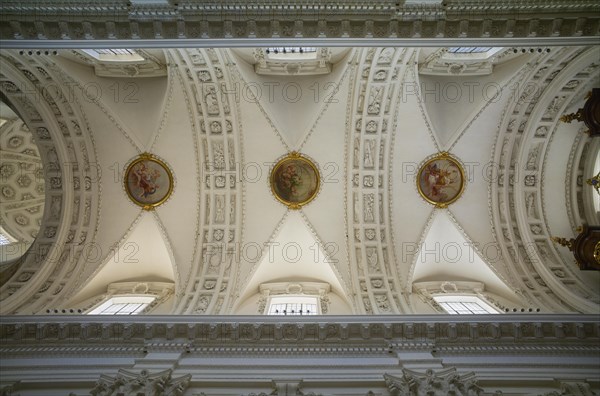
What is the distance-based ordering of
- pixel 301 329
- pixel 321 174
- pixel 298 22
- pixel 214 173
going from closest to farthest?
pixel 298 22
pixel 301 329
pixel 214 173
pixel 321 174

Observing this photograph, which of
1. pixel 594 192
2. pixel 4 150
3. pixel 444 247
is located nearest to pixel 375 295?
pixel 444 247

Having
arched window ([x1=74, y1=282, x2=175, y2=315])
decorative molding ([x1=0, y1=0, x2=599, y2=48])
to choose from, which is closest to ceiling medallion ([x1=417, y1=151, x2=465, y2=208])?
decorative molding ([x1=0, y1=0, x2=599, y2=48])

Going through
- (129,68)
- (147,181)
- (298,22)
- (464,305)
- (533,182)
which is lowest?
(464,305)

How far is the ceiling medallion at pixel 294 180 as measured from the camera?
51.4ft

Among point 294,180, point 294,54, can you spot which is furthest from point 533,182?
point 294,54

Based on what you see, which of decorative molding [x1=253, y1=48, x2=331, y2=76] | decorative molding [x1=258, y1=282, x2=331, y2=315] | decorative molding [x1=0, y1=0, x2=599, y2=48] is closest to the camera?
decorative molding [x1=0, y1=0, x2=599, y2=48]

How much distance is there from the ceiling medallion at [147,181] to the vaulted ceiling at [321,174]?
291 millimetres

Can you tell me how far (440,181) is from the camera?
1570 centimetres

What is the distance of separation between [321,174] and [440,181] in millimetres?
4681

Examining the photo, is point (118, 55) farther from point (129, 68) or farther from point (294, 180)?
point (294, 180)

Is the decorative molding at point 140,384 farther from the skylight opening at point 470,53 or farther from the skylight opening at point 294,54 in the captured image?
the skylight opening at point 470,53

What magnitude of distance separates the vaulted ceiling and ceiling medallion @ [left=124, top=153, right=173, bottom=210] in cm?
29

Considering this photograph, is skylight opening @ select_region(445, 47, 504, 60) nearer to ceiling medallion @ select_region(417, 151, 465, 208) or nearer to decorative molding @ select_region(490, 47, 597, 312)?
decorative molding @ select_region(490, 47, 597, 312)

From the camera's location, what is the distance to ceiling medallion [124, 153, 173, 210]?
50.7ft
